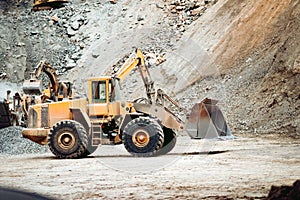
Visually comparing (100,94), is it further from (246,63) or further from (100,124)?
(246,63)

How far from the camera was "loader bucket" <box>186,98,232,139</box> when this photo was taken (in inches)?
522

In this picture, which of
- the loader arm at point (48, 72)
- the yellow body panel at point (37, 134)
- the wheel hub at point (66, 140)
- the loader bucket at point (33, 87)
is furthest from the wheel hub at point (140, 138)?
the loader arm at point (48, 72)

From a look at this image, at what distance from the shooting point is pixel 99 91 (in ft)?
40.9

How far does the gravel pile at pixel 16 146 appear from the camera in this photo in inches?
577

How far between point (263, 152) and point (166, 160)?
241cm

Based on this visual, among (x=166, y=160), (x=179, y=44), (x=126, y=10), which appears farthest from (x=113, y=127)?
(x=126, y=10)

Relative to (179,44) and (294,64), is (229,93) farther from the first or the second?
(179,44)

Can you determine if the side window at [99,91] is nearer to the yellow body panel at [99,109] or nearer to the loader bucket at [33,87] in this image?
the yellow body panel at [99,109]

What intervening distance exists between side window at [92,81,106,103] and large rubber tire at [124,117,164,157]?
98 centimetres

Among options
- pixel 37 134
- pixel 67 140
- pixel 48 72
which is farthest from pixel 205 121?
pixel 48 72

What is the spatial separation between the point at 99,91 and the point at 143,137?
151 cm

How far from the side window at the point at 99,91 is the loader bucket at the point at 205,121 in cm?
217

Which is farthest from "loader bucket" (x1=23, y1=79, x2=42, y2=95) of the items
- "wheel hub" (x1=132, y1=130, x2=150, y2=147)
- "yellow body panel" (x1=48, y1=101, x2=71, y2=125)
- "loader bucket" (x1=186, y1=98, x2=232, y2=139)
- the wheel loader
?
"loader bucket" (x1=186, y1=98, x2=232, y2=139)

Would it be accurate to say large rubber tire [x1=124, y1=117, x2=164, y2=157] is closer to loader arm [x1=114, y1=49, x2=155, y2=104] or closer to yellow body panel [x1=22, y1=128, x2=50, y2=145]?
loader arm [x1=114, y1=49, x2=155, y2=104]
